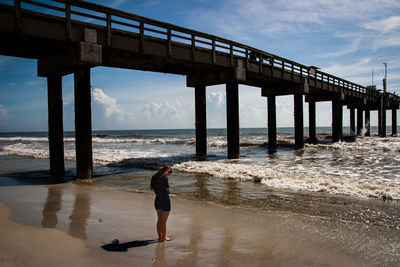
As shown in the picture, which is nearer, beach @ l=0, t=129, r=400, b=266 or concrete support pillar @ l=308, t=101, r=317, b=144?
beach @ l=0, t=129, r=400, b=266

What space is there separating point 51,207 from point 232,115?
11.8 meters

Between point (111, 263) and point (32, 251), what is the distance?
1.23 meters

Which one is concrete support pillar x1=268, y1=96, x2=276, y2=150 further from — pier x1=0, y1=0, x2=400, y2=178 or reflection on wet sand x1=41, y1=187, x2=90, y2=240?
reflection on wet sand x1=41, y1=187, x2=90, y2=240

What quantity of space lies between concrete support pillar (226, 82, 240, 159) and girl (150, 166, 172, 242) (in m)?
12.4

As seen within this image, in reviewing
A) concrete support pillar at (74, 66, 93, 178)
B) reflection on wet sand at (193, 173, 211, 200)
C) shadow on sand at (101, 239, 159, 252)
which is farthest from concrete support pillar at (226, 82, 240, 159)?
shadow on sand at (101, 239, 159, 252)

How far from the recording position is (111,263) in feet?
12.2

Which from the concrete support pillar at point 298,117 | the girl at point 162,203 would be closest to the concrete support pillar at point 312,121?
the concrete support pillar at point 298,117

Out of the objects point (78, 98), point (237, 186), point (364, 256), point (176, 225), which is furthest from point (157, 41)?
point (364, 256)

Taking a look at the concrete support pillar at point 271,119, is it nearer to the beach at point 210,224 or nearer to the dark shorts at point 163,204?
the beach at point 210,224

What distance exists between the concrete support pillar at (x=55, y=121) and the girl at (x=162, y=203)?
8767mm

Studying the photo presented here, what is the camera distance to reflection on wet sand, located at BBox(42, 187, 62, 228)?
5.43 meters

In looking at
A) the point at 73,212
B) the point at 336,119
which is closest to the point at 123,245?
the point at 73,212

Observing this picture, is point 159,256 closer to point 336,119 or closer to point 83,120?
point 83,120

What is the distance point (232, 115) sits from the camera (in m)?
16.8
